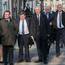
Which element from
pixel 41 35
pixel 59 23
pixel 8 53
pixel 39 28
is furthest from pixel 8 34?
pixel 59 23

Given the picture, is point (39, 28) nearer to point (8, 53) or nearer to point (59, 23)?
point (59, 23)

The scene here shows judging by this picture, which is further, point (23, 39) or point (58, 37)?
point (58, 37)

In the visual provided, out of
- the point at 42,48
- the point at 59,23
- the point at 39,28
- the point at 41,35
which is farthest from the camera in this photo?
the point at 59,23

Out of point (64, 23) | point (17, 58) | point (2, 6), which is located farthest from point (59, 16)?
point (2, 6)

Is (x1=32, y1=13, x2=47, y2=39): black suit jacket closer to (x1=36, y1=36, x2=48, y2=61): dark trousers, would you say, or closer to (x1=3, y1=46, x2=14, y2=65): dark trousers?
(x1=36, y1=36, x2=48, y2=61): dark trousers

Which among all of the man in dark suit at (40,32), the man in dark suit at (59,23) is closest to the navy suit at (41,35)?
the man in dark suit at (40,32)

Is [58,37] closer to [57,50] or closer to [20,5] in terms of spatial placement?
[57,50]

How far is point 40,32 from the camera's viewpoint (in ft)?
43.1

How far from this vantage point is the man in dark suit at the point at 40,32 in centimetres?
→ 1312

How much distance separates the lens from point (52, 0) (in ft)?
78.5

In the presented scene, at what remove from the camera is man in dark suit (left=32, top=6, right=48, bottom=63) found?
43.0 ft

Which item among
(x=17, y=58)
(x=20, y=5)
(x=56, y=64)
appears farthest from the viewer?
(x=20, y=5)

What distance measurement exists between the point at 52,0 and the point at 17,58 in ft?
34.9

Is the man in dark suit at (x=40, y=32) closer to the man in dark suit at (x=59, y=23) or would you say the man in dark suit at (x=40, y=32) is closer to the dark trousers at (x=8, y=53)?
the man in dark suit at (x=59, y=23)
